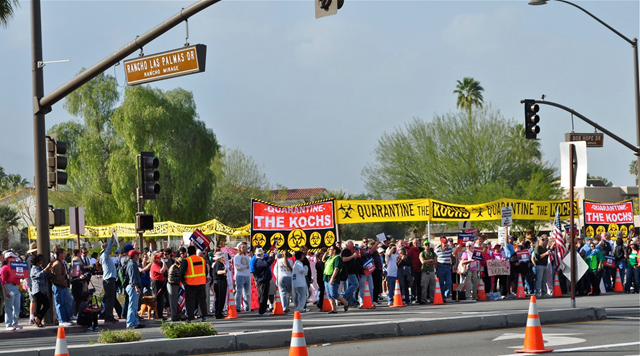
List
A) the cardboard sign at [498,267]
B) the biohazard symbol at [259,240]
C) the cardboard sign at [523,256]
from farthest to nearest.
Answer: the biohazard symbol at [259,240] → the cardboard sign at [523,256] → the cardboard sign at [498,267]

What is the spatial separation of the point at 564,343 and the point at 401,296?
31.4ft

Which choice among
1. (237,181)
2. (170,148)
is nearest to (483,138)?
(170,148)

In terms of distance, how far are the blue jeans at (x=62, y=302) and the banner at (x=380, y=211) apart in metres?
12.1

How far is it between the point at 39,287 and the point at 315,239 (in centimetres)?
991

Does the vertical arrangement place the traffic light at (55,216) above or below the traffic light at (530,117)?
below

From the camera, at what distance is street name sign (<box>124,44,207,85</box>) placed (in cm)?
1420

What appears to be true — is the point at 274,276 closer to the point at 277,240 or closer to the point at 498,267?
the point at 277,240

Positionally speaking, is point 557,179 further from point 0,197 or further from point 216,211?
point 0,197

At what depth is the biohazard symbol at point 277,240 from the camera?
2414 cm

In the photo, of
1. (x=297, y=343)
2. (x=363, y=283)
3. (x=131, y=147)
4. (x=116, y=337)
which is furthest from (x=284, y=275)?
(x=131, y=147)

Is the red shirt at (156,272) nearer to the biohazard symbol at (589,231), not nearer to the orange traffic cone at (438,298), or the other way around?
the orange traffic cone at (438,298)

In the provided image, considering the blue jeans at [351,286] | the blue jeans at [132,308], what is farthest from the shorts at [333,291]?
the blue jeans at [132,308]

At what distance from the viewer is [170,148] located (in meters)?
47.3

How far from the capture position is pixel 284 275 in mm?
19531
